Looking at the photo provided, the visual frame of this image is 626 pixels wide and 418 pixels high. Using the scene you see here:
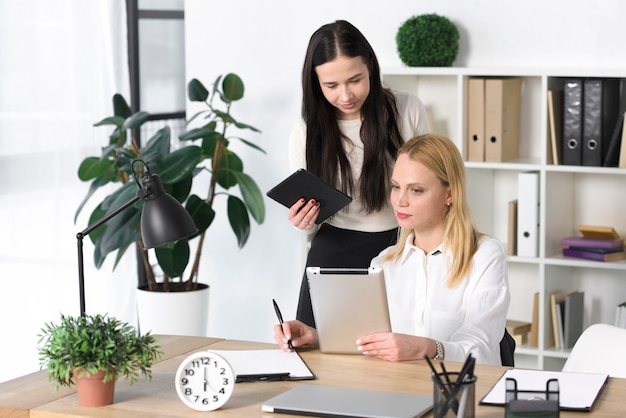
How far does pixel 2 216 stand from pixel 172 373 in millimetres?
2179

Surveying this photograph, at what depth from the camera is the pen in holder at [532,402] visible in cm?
194

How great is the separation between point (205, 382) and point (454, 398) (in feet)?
1.72

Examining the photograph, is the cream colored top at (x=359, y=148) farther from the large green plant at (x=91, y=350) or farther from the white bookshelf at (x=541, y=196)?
the large green plant at (x=91, y=350)

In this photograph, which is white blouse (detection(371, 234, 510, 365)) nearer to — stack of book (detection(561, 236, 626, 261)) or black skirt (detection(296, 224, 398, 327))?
black skirt (detection(296, 224, 398, 327))

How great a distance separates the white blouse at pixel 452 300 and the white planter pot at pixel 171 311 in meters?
Result: 1.66

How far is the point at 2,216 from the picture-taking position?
4.32 metres

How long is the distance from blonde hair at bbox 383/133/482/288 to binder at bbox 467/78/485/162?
1293 millimetres

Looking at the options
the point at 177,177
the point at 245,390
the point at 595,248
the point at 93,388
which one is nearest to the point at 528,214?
the point at 595,248

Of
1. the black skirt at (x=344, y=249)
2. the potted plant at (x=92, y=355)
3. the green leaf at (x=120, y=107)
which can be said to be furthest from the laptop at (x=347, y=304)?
the green leaf at (x=120, y=107)

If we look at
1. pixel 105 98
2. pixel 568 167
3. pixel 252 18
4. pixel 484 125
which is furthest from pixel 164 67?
pixel 568 167

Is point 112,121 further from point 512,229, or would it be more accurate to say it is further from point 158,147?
point 512,229

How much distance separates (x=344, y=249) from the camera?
10.8ft

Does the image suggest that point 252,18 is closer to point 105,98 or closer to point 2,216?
point 105,98

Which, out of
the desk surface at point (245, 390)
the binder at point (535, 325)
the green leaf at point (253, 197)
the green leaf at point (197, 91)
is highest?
the green leaf at point (197, 91)
